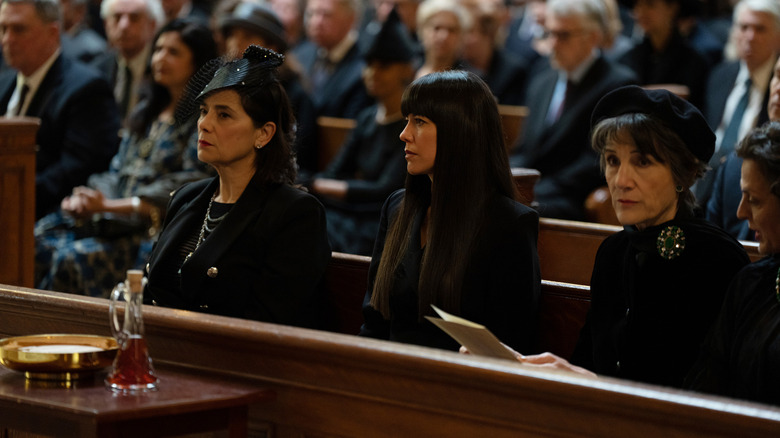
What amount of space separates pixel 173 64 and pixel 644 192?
3.04 meters

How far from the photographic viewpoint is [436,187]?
2879 mm

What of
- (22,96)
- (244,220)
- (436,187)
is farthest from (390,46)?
(436,187)

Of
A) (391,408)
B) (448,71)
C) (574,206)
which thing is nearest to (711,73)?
(574,206)

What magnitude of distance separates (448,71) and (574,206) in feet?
8.12

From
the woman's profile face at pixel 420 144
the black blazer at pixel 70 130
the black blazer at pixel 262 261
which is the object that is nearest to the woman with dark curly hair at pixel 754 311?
the woman's profile face at pixel 420 144

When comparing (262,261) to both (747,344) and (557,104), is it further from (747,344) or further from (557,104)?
(557,104)

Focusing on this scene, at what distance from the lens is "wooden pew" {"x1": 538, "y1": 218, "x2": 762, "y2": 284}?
Result: 3736 mm

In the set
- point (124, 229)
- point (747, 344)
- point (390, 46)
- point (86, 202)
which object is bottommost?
point (747, 344)

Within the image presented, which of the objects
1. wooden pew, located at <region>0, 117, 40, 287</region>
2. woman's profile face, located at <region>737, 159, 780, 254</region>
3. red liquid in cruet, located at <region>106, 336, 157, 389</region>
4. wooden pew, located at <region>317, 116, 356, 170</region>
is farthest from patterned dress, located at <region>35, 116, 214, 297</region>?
woman's profile face, located at <region>737, 159, 780, 254</region>

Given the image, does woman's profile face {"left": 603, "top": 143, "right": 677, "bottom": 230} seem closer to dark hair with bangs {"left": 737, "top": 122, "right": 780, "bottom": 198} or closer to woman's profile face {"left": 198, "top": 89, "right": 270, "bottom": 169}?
dark hair with bangs {"left": 737, "top": 122, "right": 780, "bottom": 198}

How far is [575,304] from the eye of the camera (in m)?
2.91

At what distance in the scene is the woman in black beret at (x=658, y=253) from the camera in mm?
2549

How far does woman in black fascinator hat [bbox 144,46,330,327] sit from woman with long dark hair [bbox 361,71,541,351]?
0.25 m

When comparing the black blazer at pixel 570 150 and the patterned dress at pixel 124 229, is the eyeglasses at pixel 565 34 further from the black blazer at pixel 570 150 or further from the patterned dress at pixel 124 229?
the patterned dress at pixel 124 229
